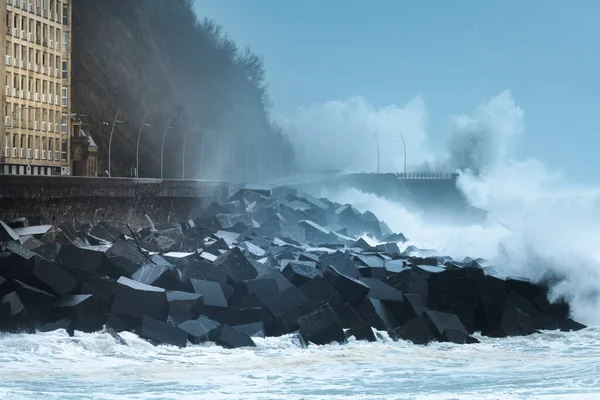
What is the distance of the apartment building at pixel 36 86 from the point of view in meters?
66.6

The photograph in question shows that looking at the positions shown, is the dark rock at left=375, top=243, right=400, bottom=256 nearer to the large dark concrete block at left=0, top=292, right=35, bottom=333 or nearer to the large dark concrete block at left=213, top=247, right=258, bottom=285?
the large dark concrete block at left=213, top=247, right=258, bottom=285

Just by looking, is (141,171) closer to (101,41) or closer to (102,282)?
(101,41)

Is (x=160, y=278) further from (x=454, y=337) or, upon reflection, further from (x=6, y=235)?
(x=454, y=337)

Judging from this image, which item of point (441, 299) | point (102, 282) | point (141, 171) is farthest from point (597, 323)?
point (141, 171)

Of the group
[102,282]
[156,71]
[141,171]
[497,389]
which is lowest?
[497,389]

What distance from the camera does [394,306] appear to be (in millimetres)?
21594

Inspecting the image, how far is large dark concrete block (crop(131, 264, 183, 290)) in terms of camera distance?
21.2 metres

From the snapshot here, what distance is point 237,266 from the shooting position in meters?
23.8

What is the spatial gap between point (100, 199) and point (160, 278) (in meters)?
13.7

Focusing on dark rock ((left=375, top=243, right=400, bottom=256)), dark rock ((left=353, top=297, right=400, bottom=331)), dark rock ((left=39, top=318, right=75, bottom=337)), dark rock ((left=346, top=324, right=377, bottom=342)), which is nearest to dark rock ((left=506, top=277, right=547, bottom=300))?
dark rock ((left=353, top=297, right=400, bottom=331))

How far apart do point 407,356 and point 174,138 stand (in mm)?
75780

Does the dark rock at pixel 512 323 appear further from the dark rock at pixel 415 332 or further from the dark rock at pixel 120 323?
the dark rock at pixel 120 323

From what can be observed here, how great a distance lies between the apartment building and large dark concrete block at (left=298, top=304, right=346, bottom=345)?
47223 mm

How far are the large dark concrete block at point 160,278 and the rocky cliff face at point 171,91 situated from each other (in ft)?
191
